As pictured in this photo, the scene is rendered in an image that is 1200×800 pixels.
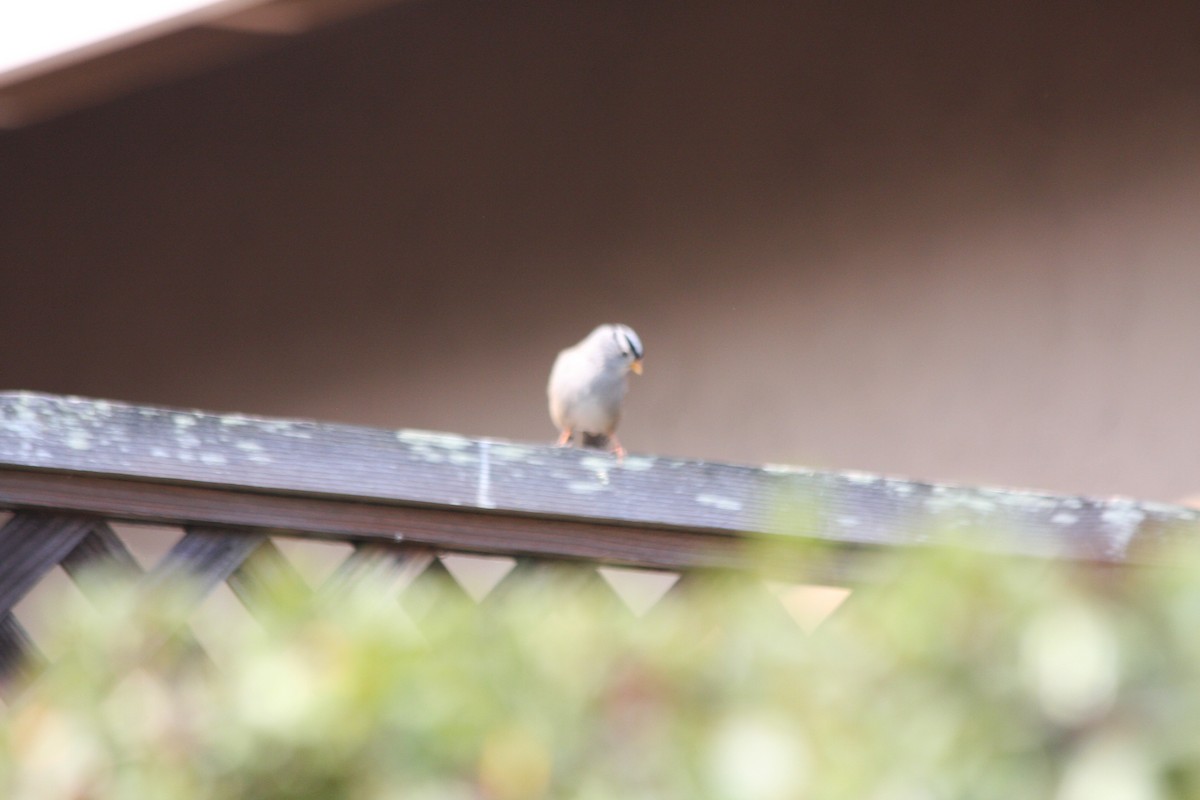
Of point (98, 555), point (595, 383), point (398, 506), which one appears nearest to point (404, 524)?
point (398, 506)

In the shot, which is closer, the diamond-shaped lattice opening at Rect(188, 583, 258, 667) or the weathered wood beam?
the diamond-shaped lattice opening at Rect(188, 583, 258, 667)

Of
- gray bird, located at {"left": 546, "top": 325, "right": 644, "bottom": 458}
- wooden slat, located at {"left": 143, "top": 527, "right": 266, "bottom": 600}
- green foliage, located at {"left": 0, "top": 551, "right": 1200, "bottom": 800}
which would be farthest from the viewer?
gray bird, located at {"left": 546, "top": 325, "right": 644, "bottom": 458}

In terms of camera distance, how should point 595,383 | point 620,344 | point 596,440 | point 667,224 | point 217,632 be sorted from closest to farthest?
point 217,632, point 595,383, point 620,344, point 596,440, point 667,224

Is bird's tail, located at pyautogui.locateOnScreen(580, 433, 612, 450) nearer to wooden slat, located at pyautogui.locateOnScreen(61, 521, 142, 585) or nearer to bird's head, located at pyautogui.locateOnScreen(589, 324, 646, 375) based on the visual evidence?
bird's head, located at pyautogui.locateOnScreen(589, 324, 646, 375)

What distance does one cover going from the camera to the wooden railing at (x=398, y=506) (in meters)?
1.80

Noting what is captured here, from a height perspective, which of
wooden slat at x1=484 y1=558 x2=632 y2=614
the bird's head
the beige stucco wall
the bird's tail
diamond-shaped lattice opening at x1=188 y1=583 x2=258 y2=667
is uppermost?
the beige stucco wall

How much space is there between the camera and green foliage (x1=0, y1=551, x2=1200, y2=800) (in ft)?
3.04

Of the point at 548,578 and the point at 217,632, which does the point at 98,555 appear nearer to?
the point at 548,578

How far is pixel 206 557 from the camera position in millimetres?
1825

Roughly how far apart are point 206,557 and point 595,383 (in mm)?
2340

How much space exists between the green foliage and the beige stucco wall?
3.53 m

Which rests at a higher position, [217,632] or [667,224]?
[667,224]

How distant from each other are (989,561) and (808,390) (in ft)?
12.0

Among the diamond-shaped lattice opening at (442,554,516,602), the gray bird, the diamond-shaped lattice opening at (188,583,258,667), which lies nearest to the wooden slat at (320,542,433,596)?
the diamond-shaped lattice opening at (188,583,258,667)
